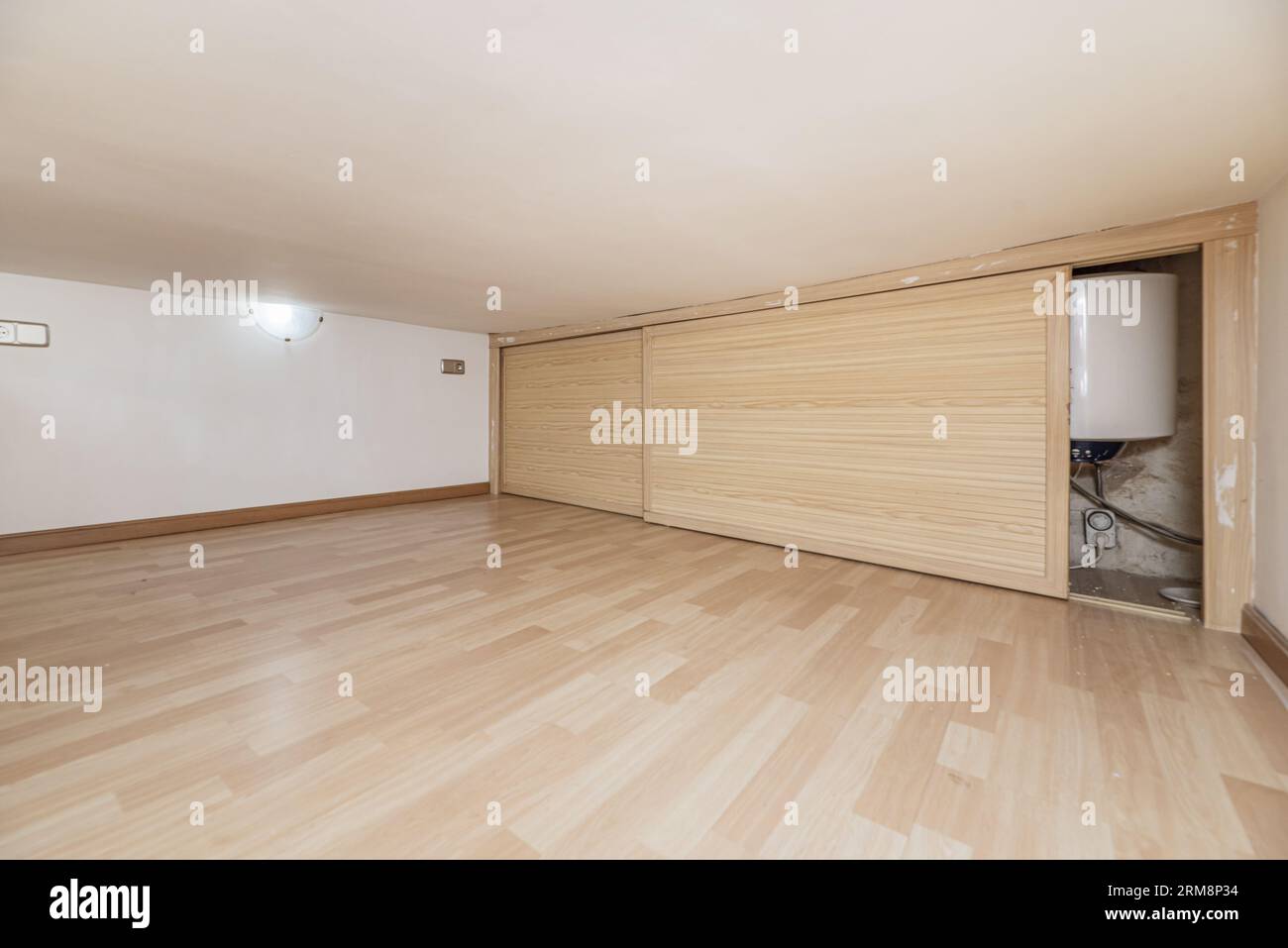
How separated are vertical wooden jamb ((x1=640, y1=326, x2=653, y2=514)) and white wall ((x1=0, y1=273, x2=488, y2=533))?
2.47 m

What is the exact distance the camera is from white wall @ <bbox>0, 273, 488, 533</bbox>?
11.6ft

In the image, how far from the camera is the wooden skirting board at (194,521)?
3551 millimetres

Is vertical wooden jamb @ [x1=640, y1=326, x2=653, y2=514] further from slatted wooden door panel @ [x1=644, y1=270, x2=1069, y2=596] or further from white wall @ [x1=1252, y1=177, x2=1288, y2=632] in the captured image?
white wall @ [x1=1252, y1=177, x2=1288, y2=632]

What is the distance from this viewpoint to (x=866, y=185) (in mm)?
2043

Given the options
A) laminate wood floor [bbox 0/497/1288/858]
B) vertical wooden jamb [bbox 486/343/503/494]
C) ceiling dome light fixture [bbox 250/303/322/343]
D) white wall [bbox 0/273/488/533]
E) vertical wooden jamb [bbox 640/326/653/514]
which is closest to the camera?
laminate wood floor [bbox 0/497/1288/858]

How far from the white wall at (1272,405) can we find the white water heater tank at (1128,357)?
1.32ft

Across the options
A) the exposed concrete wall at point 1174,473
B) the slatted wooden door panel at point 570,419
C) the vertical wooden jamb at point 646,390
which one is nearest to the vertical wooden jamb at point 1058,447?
the exposed concrete wall at point 1174,473

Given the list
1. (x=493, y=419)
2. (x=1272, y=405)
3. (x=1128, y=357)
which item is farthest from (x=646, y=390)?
(x=1272, y=405)

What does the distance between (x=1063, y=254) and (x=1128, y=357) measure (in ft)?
1.98

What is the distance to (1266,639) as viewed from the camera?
6.41 feet

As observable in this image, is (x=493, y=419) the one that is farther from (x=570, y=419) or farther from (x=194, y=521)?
(x=194, y=521)

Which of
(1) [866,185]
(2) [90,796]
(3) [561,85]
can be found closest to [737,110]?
(3) [561,85]

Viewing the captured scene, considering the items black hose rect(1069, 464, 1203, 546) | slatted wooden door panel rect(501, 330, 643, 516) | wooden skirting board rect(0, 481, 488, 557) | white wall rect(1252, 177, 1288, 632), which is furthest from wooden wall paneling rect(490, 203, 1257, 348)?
wooden skirting board rect(0, 481, 488, 557)
